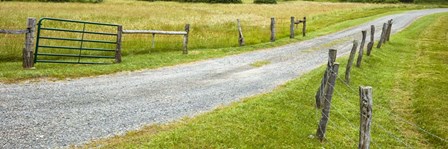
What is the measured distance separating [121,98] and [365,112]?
7220 millimetres

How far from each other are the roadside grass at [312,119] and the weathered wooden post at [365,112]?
1545mm

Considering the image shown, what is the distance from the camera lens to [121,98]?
457 inches

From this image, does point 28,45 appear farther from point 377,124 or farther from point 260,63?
point 377,124

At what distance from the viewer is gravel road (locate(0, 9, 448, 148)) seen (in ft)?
28.2

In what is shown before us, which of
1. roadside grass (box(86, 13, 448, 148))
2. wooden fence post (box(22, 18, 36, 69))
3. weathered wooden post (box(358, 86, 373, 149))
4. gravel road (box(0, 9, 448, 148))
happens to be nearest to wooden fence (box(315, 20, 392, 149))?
weathered wooden post (box(358, 86, 373, 149))

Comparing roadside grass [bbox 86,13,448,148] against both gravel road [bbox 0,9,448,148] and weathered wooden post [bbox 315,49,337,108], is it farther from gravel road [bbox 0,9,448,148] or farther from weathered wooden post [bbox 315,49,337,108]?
gravel road [bbox 0,9,448,148]

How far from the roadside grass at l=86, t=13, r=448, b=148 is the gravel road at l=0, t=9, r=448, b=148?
26.5 inches

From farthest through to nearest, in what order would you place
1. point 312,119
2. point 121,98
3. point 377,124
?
point 121,98 → point 377,124 → point 312,119

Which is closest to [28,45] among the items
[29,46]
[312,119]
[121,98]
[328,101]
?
[29,46]

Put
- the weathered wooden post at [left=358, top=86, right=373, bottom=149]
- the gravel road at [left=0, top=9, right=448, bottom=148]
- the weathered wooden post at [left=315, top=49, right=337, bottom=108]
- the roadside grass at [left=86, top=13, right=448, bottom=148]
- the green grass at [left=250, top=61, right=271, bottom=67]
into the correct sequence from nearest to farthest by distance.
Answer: the weathered wooden post at [left=358, top=86, right=373, bottom=149] < the gravel road at [left=0, top=9, right=448, bottom=148] < the roadside grass at [left=86, top=13, right=448, bottom=148] < the weathered wooden post at [left=315, top=49, right=337, bottom=108] < the green grass at [left=250, top=61, right=271, bottom=67]

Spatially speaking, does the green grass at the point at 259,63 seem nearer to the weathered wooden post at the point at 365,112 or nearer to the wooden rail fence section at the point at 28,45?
the wooden rail fence section at the point at 28,45

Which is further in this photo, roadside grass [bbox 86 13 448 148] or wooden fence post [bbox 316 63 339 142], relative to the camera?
wooden fence post [bbox 316 63 339 142]

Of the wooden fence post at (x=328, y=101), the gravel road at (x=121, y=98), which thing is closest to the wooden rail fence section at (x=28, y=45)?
the gravel road at (x=121, y=98)

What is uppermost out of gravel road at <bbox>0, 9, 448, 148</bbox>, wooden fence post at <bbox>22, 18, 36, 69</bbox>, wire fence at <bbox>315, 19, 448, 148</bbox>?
wooden fence post at <bbox>22, 18, 36, 69</bbox>
